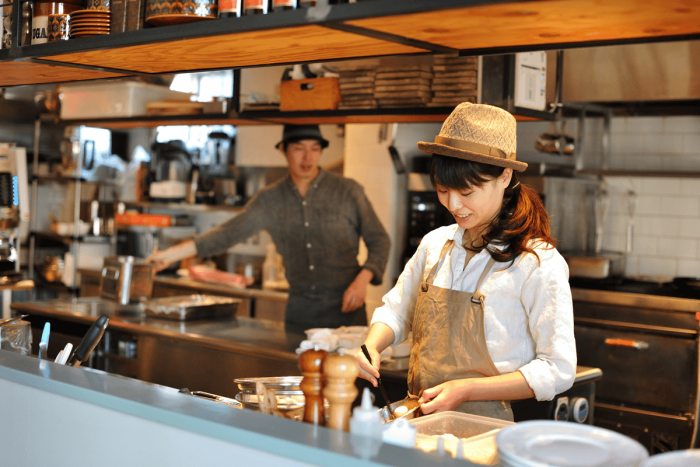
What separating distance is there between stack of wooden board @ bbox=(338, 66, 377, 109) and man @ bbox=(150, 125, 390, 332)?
673 millimetres

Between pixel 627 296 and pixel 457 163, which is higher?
pixel 457 163

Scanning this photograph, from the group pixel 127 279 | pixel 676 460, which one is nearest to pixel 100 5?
pixel 676 460

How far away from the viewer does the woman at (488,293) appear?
1898 millimetres

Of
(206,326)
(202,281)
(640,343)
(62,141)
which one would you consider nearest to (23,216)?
(62,141)

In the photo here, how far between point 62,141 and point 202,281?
2192mm

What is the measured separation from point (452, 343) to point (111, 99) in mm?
4146

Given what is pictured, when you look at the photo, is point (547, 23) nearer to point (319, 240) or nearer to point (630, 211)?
point (319, 240)

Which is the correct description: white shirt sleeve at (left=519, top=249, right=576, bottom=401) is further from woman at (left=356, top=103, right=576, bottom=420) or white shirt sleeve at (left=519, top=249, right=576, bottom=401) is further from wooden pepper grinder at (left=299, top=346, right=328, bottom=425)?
wooden pepper grinder at (left=299, top=346, right=328, bottom=425)

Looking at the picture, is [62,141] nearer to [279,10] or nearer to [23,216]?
[23,216]

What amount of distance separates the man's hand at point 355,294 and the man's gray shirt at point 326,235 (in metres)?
0.14

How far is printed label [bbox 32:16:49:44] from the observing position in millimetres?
2258

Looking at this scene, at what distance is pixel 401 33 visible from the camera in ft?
5.32

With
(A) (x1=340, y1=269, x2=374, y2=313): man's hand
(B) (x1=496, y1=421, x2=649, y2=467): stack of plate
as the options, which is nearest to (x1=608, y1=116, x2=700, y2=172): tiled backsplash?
(A) (x1=340, y1=269, x2=374, y2=313): man's hand

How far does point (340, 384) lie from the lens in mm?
1326
